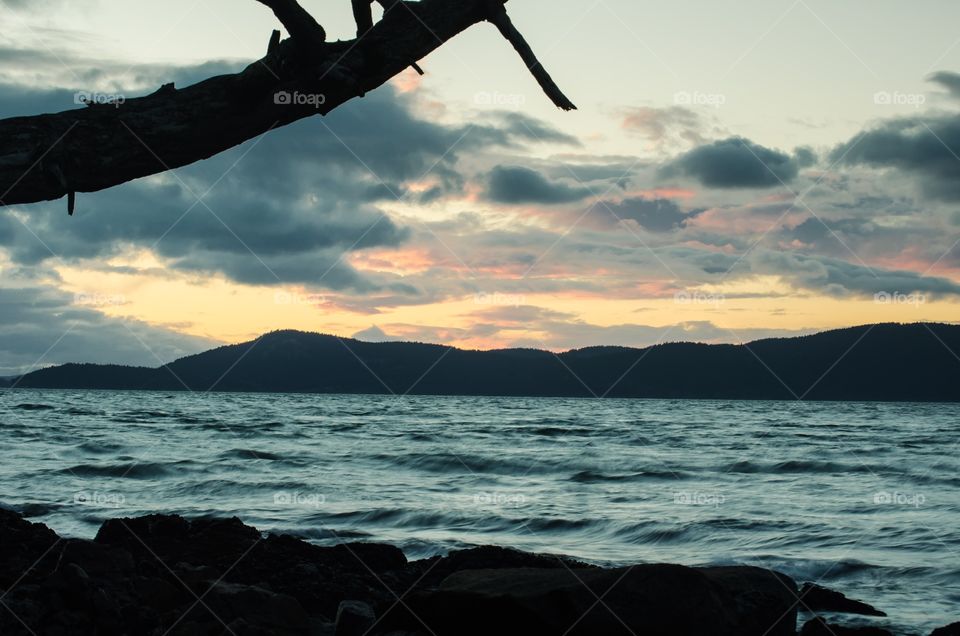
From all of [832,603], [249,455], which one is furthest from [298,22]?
[249,455]

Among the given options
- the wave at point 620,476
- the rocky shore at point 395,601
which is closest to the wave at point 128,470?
the wave at point 620,476

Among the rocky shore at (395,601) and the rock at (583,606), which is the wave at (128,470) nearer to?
the rocky shore at (395,601)

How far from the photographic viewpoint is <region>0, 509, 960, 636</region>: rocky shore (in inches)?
236

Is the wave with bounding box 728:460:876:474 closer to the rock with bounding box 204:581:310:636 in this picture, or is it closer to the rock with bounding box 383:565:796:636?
the rock with bounding box 383:565:796:636

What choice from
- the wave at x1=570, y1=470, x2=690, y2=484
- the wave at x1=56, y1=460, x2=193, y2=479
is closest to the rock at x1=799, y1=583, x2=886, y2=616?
the wave at x1=570, y1=470, x2=690, y2=484

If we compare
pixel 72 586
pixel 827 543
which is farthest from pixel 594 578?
pixel 827 543

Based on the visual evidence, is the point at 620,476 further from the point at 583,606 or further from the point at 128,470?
the point at 583,606

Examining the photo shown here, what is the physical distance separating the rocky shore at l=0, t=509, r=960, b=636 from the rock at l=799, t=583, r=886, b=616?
2 cm

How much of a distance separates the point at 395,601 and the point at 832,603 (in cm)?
504

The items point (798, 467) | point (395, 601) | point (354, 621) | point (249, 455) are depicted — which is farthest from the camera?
point (798, 467)

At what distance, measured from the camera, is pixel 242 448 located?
28.2 metres

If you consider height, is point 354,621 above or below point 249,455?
above

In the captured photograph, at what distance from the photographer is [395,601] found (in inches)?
254

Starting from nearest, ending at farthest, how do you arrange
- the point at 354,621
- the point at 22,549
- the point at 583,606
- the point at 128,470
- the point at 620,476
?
the point at 583,606 < the point at 354,621 < the point at 22,549 < the point at 128,470 < the point at 620,476
